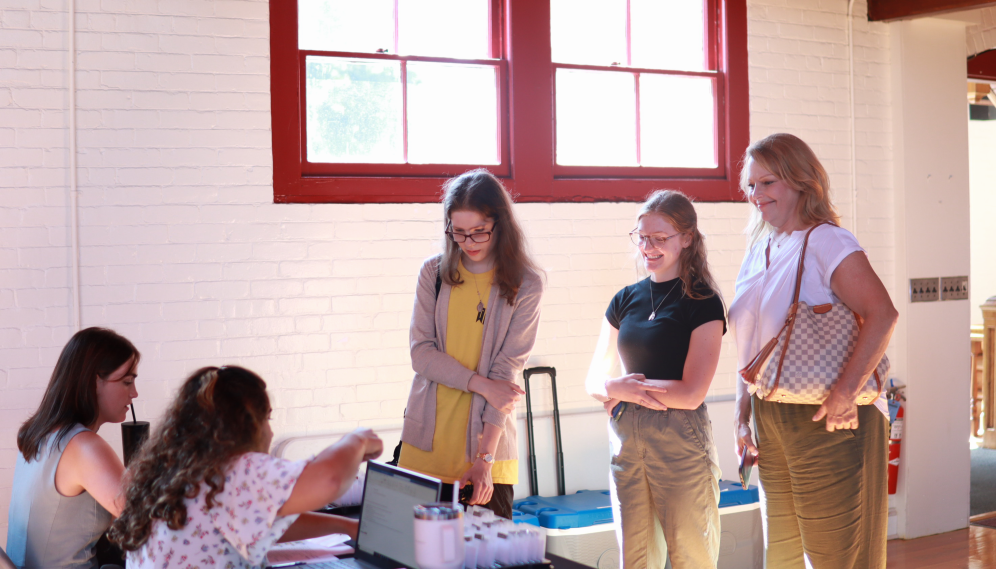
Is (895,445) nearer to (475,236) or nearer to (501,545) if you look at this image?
(475,236)

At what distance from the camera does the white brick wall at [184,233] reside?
3.32 m

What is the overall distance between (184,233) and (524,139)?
1.60 metres

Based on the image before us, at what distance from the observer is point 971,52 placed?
5137 millimetres

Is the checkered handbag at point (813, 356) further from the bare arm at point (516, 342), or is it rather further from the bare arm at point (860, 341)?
the bare arm at point (516, 342)

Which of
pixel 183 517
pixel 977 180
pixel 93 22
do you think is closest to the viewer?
pixel 183 517

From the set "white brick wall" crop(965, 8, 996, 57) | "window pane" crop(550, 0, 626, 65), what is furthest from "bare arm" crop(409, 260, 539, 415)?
"white brick wall" crop(965, 8, 996, 57)

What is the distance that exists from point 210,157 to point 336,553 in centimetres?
218

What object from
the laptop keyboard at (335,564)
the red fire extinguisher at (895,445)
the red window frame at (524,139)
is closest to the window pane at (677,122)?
the red window frame at (524,139)

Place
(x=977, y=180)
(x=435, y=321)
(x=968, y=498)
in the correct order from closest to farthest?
(x=435, y=321), (x=968, y=498), (x=977, y=180)

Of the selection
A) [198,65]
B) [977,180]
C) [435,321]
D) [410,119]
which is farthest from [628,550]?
[977,180]

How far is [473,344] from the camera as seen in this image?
8.16 ft

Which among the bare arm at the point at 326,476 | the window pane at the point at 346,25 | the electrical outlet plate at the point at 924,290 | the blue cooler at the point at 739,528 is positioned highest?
the window pane at the point at 346,25

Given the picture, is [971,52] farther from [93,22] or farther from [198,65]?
[93,22]

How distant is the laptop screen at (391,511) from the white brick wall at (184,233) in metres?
1.91
